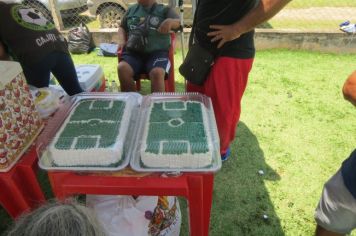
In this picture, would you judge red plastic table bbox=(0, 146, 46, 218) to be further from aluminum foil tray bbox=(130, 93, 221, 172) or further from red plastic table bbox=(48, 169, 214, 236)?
aluminum foil tray bbox=(130, 93, 221, 172)

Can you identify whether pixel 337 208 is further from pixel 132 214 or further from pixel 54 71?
pixel 54 71

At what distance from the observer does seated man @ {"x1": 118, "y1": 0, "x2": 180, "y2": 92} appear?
299 centimetres

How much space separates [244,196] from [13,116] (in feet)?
5.57

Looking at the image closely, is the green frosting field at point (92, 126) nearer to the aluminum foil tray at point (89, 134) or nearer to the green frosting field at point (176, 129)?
the aluminum foil tray at point (89, 134)

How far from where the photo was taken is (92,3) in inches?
226

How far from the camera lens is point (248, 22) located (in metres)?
1.78

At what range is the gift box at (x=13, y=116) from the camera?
4.38 ft

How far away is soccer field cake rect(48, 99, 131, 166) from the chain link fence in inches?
162

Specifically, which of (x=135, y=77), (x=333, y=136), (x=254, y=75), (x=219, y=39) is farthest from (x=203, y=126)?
(x=254, y=75)

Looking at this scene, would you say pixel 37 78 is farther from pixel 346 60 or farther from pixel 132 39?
pixel 346 60

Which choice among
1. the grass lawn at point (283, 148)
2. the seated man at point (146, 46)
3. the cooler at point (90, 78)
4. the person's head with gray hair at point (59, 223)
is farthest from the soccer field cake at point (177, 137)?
the seated man at point (146, 46)

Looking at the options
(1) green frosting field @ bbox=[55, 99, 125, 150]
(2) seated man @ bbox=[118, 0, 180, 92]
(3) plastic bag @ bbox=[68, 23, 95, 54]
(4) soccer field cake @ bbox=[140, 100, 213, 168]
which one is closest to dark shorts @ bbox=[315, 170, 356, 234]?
(4) soccer field cake @ bbox=[140, 100, 213, 168]

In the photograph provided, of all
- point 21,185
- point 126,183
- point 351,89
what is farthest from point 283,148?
point 21,185

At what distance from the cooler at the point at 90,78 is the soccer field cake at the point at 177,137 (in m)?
1.24
